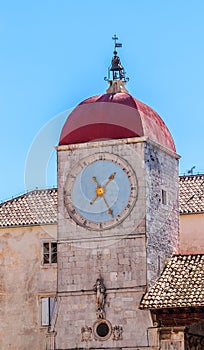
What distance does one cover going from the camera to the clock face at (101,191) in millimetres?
43562

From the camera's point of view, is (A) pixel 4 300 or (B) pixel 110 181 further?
(A) pixel 4 300

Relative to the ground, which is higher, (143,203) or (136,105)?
(136,105)

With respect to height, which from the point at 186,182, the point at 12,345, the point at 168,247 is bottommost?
the point at 12,345

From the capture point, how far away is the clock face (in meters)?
43.6

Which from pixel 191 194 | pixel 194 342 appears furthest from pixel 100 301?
pixel 191 194

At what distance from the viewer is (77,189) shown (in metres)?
44.2

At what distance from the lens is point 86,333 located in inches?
1702

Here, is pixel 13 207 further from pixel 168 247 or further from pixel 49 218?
pixel 168 247

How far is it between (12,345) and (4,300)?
6.18 feet

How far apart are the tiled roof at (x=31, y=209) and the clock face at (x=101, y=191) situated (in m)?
6.53

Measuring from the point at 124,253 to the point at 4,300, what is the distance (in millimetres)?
9552

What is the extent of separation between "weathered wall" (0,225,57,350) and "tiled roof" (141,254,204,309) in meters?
7.69

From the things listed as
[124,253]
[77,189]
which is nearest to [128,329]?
[124,253]

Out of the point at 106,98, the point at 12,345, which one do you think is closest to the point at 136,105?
the point at 106,98
